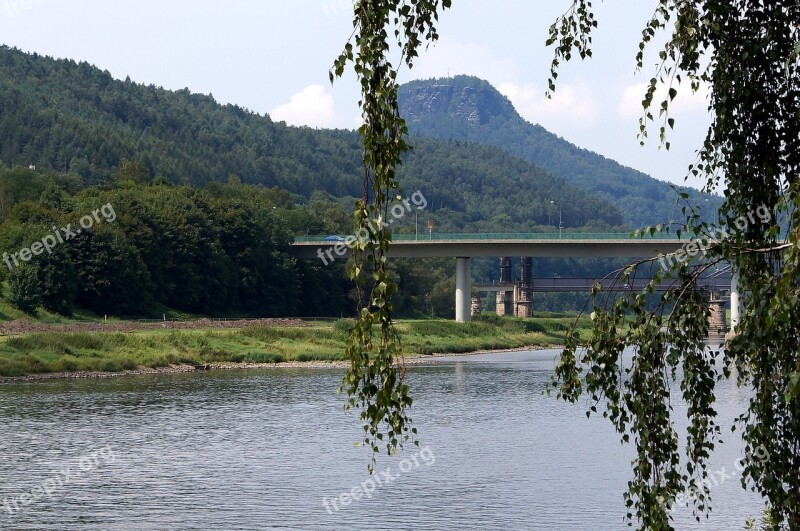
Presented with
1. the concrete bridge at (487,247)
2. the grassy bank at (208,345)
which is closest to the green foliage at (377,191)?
the grassy bank at (208,345)

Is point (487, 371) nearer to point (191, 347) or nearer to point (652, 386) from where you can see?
point (191, 347)

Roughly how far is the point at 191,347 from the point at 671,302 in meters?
80.6

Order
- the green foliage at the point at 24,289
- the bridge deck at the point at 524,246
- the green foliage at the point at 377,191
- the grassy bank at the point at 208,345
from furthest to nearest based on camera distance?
the bridge deck at the point at 524,246 < the green foliage at the point at 24,289 < the grassy bank at the point at 208,345 < the green foliage at the point at 377,191

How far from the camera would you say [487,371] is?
87.1 meters

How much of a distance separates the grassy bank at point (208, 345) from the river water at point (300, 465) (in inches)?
375

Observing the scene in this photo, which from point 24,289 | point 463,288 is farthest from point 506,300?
point 24,289

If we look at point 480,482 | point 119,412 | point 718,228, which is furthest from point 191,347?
point 718,228

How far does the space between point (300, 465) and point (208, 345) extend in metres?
51.5

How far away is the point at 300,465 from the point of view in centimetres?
4203

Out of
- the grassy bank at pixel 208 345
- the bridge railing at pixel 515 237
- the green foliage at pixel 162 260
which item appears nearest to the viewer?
the grassy bank at pixel 208 345

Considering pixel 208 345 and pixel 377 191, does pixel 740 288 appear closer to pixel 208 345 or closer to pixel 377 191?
pixel 377 191

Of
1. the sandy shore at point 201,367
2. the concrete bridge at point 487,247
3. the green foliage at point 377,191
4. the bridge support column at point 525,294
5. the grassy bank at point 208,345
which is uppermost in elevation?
the concrete bridge at point 487,247

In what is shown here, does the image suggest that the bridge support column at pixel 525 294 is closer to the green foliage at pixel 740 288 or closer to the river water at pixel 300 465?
the river water at pixel 300 465

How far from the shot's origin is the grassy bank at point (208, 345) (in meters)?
78.1
